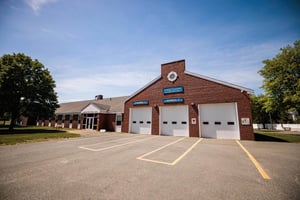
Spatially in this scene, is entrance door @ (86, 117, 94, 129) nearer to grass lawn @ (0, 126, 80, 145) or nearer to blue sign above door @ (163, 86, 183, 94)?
grass lawn @ (0, 126, 80, 145)

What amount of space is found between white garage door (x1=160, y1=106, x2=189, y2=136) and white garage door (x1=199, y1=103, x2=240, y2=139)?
1.89m

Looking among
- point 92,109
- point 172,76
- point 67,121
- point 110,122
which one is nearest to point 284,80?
point 172,76

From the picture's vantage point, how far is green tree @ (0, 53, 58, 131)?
56.9 ft

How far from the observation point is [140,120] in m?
18.6

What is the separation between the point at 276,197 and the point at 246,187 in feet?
1.87

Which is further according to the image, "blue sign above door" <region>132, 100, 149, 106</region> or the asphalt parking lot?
"blue sign above door" <region>132, 100, 149, 106</region>

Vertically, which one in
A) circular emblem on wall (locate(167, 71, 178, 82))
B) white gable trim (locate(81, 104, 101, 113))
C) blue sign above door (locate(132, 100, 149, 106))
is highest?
circular emblem on wall (locate(167, 71, 178, 82))

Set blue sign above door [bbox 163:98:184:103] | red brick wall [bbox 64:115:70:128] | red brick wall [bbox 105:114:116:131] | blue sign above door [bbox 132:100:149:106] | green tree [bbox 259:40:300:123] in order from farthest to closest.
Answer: red brick wall [bbox 64:115:70:128] < red brick wall [bbox 105:114:116:131] < green tree [bbox 259:40:300:123] < blue sign above door [bbox 132:100:149:106] < blue sign above door [bbox 163:98:184:103]

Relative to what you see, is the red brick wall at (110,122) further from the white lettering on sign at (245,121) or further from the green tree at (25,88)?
the white lettering on sign at (245,121)

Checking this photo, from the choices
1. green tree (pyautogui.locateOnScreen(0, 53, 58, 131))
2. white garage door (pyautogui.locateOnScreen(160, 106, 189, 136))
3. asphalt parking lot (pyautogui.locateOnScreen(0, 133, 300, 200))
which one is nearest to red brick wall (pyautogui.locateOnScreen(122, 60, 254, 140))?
white garage door (pyautogui.locateOnScreen(160, 106, 189, 136))

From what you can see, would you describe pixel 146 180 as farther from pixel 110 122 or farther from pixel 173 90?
pixel 110 122

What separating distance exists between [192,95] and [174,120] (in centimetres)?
384

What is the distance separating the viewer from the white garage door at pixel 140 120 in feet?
58.4

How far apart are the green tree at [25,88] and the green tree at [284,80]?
3729 cm
